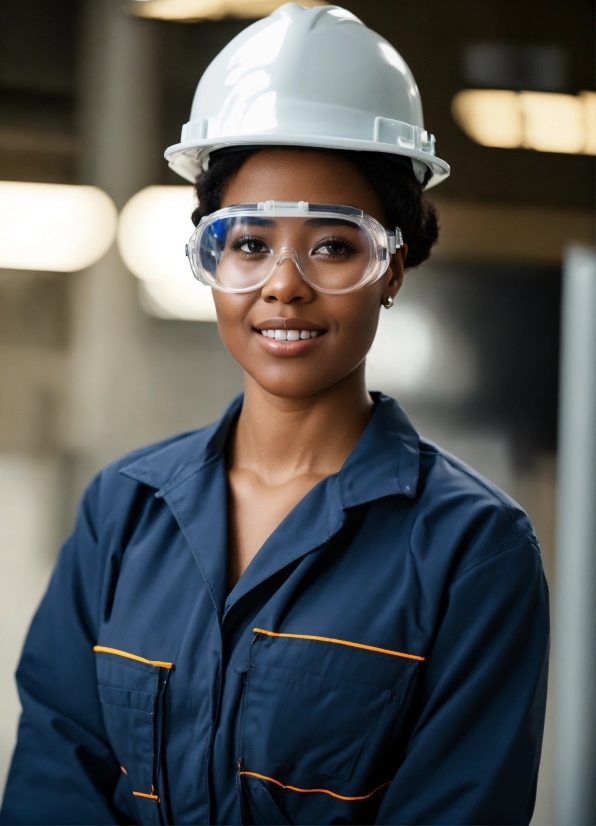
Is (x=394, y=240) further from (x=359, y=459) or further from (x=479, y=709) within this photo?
(x=479, y=709)

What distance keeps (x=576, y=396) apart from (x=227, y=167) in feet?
5.99

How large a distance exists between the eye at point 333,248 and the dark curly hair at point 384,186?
0.37ft

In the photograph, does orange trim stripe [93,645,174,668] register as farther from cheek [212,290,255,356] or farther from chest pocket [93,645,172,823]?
cheek [212,290,255,356]

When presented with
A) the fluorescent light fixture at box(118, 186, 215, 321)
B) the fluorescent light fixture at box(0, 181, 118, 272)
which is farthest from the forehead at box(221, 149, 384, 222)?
the fluorescent light fixture at box(0, 181, 118, 272)

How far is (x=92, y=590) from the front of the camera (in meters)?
1.58

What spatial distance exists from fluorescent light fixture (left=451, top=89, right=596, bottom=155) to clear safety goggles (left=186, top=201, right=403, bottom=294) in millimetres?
1723

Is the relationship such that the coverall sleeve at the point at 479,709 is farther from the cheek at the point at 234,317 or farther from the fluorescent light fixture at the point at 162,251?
the fluorescent light fixture at the point at 162,251

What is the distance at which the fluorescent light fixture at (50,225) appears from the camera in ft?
9.42

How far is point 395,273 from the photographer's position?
1483mm

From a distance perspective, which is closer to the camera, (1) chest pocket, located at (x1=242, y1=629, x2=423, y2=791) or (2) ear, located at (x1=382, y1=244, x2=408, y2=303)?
(1) chest pocket, located at (x1=242, y1=629, x2=423, y2=791)

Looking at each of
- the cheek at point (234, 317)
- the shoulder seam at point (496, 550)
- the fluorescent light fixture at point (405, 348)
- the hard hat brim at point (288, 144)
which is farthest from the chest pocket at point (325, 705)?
the fluorescent light fixture at point (405, 348)

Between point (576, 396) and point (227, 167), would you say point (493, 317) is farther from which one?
point (227, 167)

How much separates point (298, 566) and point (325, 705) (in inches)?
8.0

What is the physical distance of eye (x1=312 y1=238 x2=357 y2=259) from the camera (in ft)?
4.45
